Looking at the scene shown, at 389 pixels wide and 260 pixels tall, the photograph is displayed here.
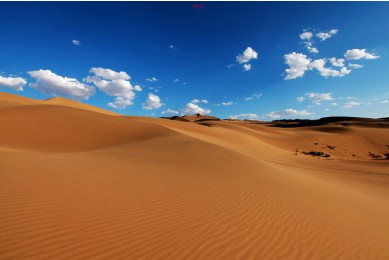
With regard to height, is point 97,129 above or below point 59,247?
above

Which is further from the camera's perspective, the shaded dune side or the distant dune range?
the shaded dune side

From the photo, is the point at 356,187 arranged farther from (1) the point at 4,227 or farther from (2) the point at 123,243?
(1) the point at 4,227

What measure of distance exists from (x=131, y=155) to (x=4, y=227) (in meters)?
7.07

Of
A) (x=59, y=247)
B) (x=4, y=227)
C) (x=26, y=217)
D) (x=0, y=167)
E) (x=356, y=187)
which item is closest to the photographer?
(x=59, y=247)

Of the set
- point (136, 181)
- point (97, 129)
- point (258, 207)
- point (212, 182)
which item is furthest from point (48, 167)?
point (97, 129)

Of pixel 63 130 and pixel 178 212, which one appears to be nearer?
pixel 178 212

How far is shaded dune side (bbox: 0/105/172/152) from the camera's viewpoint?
48.3 feet

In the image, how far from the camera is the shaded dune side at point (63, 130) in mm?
14711

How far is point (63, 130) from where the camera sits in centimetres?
1759

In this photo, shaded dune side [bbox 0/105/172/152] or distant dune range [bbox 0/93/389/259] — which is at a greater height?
shaded dune side [bbox 0/105/172/152]

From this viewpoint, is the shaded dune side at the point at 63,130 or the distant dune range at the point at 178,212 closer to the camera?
the distant dune range at the point at 178,212

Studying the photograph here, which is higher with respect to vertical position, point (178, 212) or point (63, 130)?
point (63, 130)

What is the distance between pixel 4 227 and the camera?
3840mm

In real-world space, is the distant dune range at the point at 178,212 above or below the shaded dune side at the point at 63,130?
below
